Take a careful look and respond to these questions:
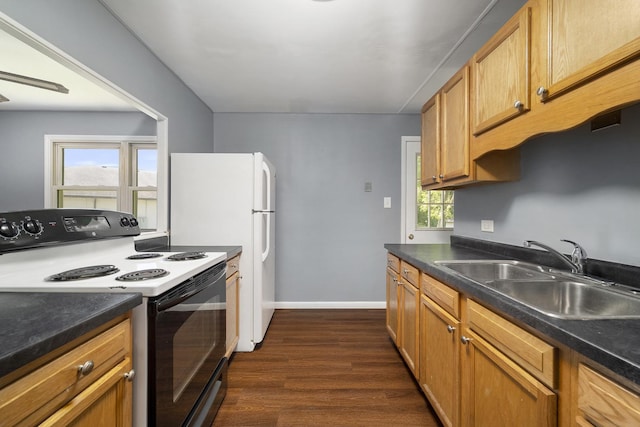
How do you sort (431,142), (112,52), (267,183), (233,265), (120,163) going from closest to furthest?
(112,52)
(233,265)
(431,142)
(267,183)
(120,163)

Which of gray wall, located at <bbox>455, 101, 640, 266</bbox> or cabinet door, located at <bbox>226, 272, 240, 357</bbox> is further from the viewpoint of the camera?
cabinet door, located at <bbox>226, 272, 240, 357</bbox>

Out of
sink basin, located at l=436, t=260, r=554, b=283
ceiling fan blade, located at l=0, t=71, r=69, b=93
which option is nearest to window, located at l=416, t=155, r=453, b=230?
sink basin, located at l=436, t=260, r=554, b=283

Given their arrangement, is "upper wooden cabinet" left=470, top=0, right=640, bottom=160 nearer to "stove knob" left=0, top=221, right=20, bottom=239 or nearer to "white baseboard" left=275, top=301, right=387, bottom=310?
"stove knob" left=0, top=221, right=20, bottom=239

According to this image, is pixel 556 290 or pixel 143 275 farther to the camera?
pixel 556 290

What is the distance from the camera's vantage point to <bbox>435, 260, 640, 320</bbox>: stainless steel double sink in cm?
96

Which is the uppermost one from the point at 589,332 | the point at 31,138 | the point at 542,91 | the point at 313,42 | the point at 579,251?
the point at 313,42

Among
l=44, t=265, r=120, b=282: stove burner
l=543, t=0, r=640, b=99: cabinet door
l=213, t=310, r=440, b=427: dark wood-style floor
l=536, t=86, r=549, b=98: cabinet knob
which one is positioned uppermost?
l=543, t=0, r=640, b=99: cabinet door

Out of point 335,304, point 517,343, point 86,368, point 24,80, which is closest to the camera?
Result: point 86,368

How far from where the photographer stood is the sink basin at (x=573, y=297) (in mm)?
959

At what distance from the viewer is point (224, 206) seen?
2305 millimetres

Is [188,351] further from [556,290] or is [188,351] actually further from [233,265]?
[556,290]

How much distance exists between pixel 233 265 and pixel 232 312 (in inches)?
14.3

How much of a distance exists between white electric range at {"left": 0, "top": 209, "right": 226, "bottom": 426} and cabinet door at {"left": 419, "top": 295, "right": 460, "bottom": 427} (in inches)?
46.5

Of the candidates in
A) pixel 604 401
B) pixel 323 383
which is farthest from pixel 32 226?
pixel 604 401
